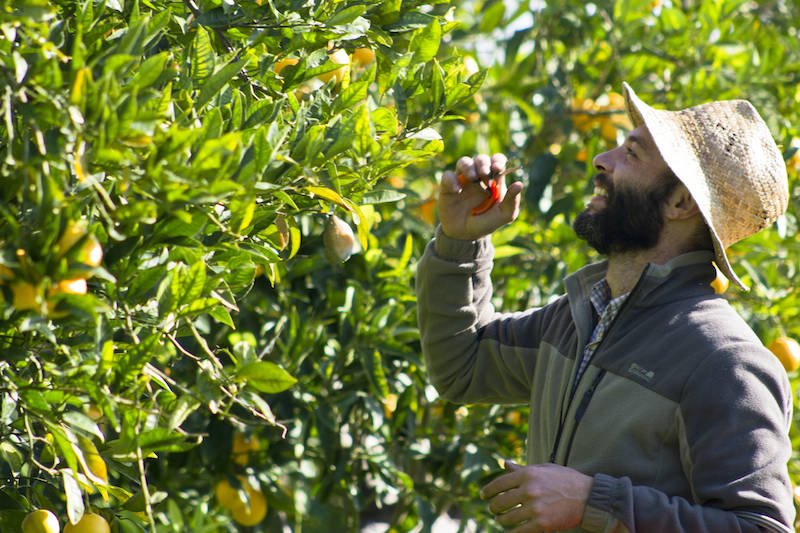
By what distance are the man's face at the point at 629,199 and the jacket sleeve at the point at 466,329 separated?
22 cm

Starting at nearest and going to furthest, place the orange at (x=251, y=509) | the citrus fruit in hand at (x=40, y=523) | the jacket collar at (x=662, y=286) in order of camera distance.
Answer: the citrus fruit in hand at (x=40, y=523) < the jacket collar at (x=662, y=286) < the orange at (x=251, y=509)

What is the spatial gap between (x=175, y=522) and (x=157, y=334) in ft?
0.87

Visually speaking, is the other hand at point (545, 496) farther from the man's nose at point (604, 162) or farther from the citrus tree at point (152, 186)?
the man's nose at point (604, 162)

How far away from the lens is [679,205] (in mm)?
1582

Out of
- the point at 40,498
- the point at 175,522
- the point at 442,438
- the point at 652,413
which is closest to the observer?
the point at 175,522

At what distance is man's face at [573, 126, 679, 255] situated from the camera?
5.10ft

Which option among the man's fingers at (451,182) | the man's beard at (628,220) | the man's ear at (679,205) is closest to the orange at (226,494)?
the man's fingers at (451,182)

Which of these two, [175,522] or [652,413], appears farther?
[652,413]

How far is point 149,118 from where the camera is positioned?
2.82 ft

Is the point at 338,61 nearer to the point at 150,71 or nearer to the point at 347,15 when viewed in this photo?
the point at 347,15

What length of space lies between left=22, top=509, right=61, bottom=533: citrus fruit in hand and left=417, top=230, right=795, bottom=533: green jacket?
Result: 2.39 feet

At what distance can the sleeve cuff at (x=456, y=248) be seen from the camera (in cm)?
166

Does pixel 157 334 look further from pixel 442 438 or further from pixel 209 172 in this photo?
pixel 442 438

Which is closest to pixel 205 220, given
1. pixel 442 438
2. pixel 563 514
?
pixel 563 514
